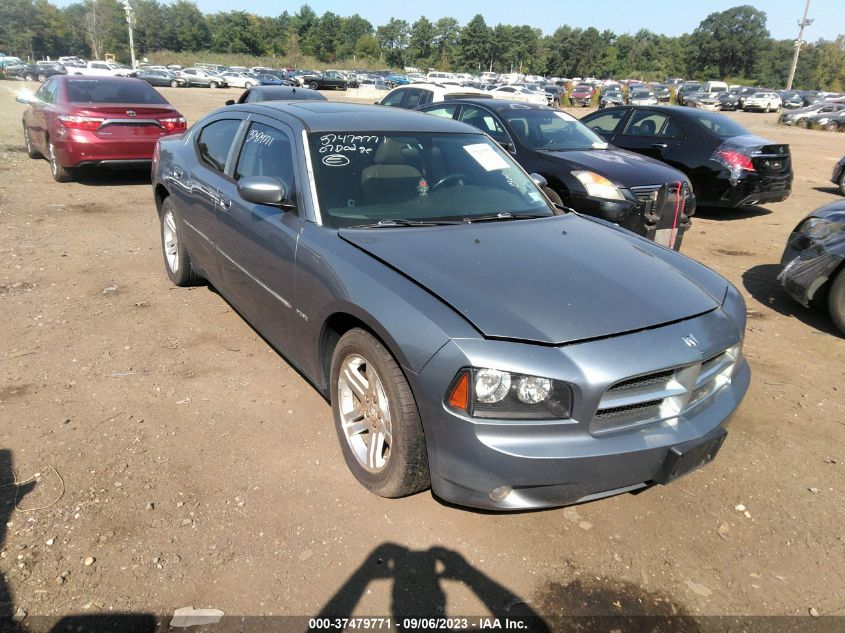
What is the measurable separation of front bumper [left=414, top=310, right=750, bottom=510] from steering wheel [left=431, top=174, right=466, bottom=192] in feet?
5.17

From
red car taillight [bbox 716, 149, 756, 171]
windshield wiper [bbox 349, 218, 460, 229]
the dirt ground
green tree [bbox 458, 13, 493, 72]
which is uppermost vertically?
green tree [bbox 458, 13, 493, 72]

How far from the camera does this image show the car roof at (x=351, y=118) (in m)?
3.62

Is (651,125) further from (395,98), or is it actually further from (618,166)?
(395,98)

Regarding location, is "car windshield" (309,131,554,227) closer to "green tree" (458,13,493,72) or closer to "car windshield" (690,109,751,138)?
"car windshield" (690,109,751,138)

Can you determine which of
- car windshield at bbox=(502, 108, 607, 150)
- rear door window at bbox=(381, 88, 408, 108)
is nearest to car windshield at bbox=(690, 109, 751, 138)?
car windshield at bbox=(502, 108, 607, 150)

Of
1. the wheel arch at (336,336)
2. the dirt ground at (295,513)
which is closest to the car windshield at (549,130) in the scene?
the dirt ground at (295,513)

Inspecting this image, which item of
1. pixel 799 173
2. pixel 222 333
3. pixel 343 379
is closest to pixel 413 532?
pixel 343 379

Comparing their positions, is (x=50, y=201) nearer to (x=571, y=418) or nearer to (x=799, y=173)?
(x=571, y=418)

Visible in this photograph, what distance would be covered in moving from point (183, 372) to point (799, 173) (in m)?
14.5

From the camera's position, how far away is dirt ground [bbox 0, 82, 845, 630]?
2377 millimetres

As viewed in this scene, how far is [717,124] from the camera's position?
31.0ft

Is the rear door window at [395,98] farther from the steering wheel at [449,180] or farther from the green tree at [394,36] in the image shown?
the green tree at [394,36]

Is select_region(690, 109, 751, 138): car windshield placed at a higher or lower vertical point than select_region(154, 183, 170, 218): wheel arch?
higher

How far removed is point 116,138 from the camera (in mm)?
9102
